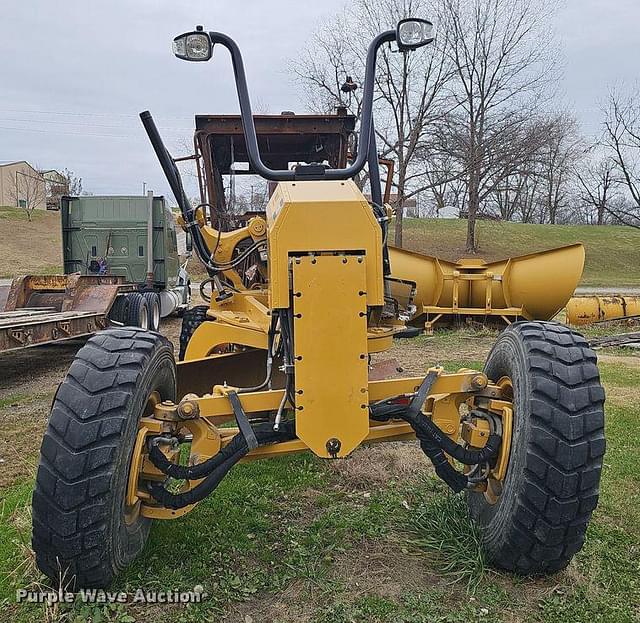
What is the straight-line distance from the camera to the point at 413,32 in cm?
334

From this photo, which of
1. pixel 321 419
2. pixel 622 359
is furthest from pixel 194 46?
pixel 622 359

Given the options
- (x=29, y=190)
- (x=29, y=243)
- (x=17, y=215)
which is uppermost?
(x=29, y=190)

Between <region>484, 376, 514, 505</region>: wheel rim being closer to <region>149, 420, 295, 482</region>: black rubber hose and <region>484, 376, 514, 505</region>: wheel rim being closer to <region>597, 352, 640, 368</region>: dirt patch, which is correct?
<region>149, 420, 295, 482</region>: black rubber hose

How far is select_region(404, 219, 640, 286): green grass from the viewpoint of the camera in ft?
116

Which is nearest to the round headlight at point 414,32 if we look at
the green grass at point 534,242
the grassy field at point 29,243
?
the grassy field at point 29,243

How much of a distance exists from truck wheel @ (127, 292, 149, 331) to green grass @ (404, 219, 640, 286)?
2496 cm

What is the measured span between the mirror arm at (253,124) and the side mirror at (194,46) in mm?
47

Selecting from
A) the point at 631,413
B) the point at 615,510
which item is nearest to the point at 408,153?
the point at 631,413

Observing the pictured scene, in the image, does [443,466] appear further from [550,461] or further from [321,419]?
[321,419]

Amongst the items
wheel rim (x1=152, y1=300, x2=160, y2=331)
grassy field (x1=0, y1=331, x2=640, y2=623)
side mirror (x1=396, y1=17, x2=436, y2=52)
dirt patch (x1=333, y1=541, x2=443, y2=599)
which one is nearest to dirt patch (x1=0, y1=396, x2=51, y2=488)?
grassy field (x1=0, y1=331, x2=640, y2=623)

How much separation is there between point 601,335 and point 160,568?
9634mm

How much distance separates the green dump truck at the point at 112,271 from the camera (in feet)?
29.9

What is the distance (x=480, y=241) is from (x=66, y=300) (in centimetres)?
3326

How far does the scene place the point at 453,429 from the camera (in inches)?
124
